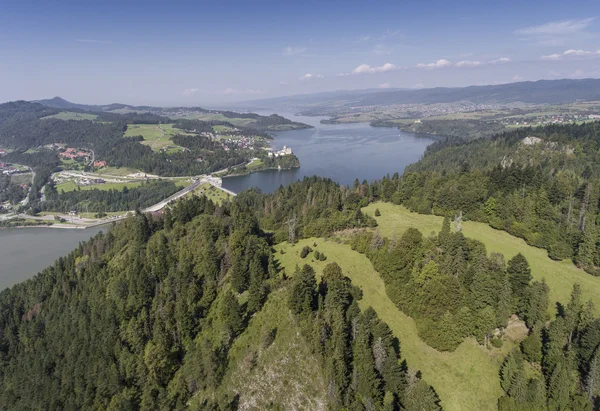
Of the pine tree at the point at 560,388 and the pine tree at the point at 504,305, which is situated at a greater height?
the pine tree at the point at 504,305

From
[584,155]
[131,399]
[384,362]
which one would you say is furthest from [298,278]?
[584,155]

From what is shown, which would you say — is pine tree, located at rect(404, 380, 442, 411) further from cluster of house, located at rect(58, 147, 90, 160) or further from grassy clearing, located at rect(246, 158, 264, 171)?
cluster of house, located at rect(58, 147, 90, 160)

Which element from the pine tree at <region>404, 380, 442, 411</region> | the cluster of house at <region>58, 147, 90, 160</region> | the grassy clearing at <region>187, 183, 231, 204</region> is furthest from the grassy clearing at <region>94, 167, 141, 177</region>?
the pine tree at <region>404, 380, 442, 411</region>

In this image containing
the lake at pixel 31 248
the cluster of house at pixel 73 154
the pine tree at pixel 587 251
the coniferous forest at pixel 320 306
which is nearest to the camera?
the coniferous forest at pixel 320 306

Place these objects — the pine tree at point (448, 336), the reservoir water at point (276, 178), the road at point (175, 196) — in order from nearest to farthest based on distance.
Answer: the pine tree at point (448, 336), the reservoir water at point (276, 178), the road at point (175, 196)

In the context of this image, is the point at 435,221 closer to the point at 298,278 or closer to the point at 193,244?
the point at 298,278

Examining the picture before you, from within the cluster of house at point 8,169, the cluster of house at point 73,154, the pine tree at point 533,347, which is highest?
the cluster of house at point 73,154

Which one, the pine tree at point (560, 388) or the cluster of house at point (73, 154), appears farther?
the cluster of house at point (73, 154)

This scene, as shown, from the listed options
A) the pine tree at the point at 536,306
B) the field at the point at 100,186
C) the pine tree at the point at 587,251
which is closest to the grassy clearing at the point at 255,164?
the field at the point at 100,186

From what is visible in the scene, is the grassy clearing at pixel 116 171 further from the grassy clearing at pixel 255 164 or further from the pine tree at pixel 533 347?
the pine tree at pixel 533 347
